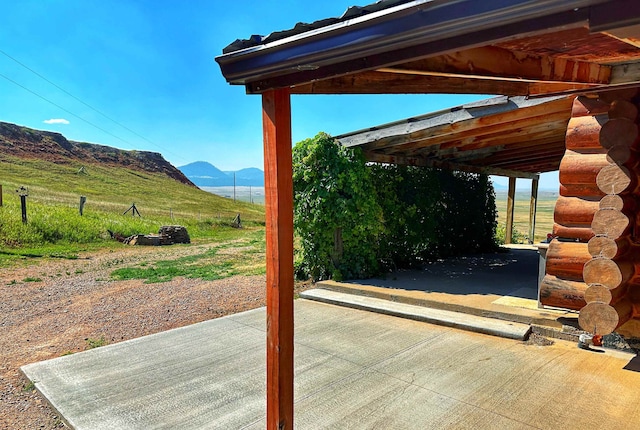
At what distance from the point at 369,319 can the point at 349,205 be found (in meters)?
2.19

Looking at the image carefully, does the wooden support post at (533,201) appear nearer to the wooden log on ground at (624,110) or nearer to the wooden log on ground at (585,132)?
the wooden log on ground at (585,132)

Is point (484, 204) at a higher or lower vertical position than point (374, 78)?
lower

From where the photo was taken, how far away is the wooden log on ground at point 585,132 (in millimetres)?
3814

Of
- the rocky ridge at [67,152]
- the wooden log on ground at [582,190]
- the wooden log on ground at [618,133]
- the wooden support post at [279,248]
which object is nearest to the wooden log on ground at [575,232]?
the wooden log on ground at [582,190]

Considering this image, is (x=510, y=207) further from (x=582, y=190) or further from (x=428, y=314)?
(x=582, y=190)

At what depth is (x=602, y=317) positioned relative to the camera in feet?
11.3

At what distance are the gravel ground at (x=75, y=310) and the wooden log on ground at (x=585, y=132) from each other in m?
4.53

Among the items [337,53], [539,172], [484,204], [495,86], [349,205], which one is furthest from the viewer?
[539,172]

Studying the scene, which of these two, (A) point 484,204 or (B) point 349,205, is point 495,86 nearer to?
(B) point 349,205

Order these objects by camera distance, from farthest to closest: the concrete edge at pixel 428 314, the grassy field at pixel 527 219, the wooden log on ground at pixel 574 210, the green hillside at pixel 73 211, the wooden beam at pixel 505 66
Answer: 1. the grassy field at pixel 527 219
2. the green hillside at pixel 73 211
3. the concrete edge at pixel 428 314
4. the wooden log on ground at pixel 574 210
5. the wooden beam at pixel 505 66

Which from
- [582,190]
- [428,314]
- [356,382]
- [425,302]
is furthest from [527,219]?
[356,382]

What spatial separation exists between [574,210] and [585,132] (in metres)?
0.77

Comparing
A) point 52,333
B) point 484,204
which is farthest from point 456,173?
point 52,333

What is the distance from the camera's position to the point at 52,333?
5.03 metres
